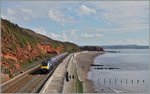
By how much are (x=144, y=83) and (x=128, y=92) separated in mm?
13525

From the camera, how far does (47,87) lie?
37.0 m

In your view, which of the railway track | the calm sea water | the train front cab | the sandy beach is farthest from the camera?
the calm sea water

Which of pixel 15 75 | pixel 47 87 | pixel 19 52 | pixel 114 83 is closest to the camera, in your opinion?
pixel 47 87

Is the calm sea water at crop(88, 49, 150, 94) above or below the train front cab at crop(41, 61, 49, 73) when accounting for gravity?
below

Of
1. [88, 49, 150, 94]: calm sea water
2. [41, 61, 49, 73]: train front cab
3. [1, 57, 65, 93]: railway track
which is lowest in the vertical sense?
[88, 49, 150, 94]: calm sea water

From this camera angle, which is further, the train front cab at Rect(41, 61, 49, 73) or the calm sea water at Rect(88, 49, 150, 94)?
the calm sea water at Rect(88, 49, 150, 94)

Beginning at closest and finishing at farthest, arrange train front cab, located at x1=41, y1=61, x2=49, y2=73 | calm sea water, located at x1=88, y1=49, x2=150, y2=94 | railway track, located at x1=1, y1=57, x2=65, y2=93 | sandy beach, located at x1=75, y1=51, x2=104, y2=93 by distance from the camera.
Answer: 1. railway track, located at x1=1, y1=57, x2=65, y2=93
2. sandy beach, located at x1=75, y1=51, x2=104, y2=93
3. train front cab, located at x1=41, y1=61, x2=49, y2=73
4. calm sea water, located at x1=88, y1=49, x2=150, y2=94

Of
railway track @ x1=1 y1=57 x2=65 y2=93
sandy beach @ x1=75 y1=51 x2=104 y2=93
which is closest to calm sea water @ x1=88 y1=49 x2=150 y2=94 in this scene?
sandy beach @ x1=75 y1=51 x2=104 y2=93

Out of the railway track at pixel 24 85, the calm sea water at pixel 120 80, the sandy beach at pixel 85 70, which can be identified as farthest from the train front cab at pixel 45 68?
the calm sea water at pixel 120 80

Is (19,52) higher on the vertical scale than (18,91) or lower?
higher

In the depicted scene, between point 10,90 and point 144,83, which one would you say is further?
point 144,83

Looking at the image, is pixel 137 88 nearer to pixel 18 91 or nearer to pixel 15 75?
pixel 15 75

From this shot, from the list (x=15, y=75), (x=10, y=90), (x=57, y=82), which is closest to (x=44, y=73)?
(x=15, y=75)

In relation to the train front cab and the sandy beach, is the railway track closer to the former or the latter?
the train front cab
